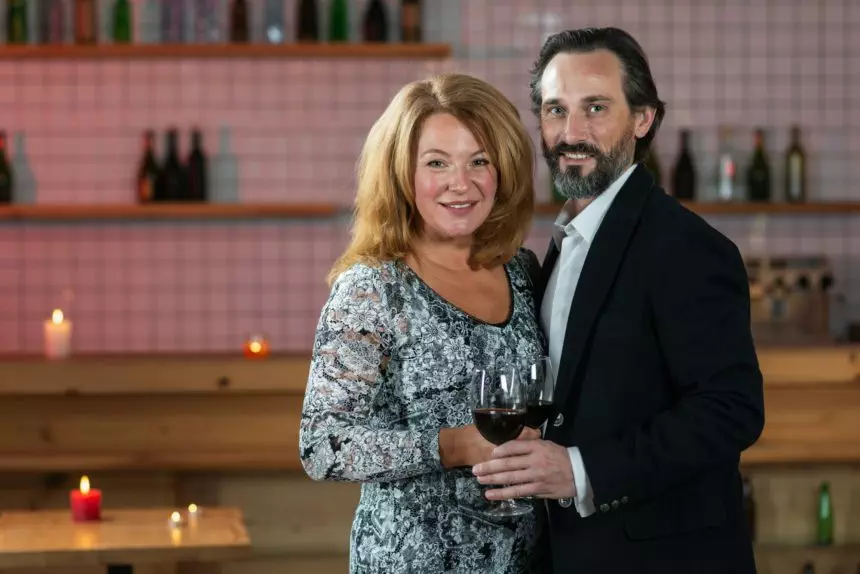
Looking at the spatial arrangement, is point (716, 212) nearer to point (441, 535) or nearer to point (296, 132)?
point (296, 132)

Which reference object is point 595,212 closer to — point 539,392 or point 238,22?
point 539,392

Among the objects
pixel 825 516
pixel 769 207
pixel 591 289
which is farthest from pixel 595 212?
pixel 769 207

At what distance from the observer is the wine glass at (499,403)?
1903 millimetres

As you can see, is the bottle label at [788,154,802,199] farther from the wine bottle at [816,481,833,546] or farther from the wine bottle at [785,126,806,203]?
the wine bottle at [816,481,833,546]

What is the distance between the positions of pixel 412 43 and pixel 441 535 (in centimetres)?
335

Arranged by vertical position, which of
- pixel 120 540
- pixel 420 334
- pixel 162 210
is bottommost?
pixel 120 540

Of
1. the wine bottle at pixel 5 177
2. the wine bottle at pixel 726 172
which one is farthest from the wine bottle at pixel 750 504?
the wine bottle at pixel 5 177

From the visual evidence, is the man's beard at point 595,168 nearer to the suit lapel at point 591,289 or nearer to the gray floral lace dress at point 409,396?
the suit lapel at point 591,289

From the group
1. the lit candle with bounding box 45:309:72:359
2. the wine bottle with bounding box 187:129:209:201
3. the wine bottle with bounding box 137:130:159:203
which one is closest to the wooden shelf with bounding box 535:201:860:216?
the wine bottle with bounding box 187:129:209:201

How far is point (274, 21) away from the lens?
524cm

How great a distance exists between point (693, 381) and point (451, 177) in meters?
0.52

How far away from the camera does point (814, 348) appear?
4.39 m

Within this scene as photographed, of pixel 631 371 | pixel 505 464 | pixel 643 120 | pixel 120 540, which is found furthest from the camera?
pixel 120 540

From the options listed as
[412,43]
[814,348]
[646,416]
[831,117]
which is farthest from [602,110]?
[831,117]
